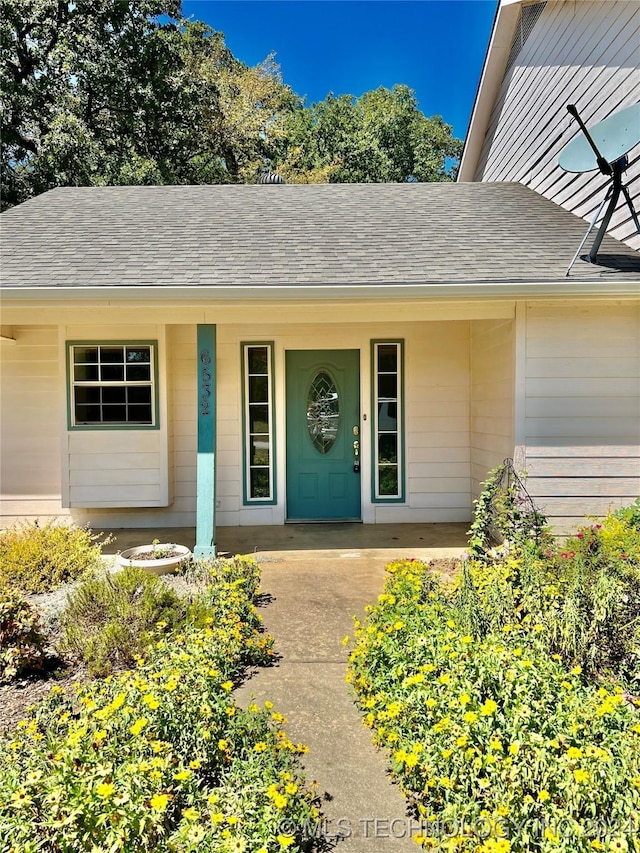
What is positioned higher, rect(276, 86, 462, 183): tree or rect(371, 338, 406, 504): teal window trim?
rect(276, 86, 462, 183): tree

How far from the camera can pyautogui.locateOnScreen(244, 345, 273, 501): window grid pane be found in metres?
6.87

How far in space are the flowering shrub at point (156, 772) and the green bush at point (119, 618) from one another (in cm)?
35

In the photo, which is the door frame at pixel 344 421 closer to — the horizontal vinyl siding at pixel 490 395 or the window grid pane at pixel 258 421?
the window grid pane at pixel 258 421

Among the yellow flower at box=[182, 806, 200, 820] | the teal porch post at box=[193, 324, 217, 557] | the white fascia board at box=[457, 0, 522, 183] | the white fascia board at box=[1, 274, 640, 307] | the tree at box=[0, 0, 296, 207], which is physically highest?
the tree at box=[0, 0, 296, 207]

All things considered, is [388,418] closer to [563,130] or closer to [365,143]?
[563,130]

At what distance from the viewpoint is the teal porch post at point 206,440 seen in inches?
212

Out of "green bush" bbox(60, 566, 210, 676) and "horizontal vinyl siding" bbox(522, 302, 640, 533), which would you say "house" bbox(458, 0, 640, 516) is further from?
"green bush" bbox(60, 566, 210, 676)

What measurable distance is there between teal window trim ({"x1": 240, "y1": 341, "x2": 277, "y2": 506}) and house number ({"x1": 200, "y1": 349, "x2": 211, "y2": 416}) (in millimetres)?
1406

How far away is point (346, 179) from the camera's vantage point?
2192 centimetres

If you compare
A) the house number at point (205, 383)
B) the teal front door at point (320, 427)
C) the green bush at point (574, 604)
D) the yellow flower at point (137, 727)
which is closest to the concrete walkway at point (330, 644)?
the teal front door at point (320, 427)

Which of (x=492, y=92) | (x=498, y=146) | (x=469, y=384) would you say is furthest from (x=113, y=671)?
(x=492, y=92)

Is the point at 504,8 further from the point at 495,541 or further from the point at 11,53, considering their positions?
the point at 11,53

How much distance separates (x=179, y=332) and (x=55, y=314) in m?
1.58

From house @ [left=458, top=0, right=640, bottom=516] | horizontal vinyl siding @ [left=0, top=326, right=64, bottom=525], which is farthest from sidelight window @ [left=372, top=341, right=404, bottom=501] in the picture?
horizontal vinyl siding @ [left=0, top=326, right=64, bottom=525]
